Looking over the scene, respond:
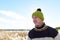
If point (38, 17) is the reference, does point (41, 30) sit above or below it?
below

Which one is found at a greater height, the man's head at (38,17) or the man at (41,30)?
the man's head at (38,17)

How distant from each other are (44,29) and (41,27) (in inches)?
3.1

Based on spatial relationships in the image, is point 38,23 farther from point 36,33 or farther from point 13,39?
point 13,39

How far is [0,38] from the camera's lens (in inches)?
614

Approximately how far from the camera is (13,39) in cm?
1505

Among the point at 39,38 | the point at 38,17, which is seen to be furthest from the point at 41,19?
the point at 39,38

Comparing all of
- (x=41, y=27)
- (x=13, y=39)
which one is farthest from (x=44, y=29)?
(x=13, y=39)

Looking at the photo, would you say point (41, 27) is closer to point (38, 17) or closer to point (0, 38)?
point (38, 17)

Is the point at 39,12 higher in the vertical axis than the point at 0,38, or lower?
higher

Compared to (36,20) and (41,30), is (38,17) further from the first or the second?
(41,30)

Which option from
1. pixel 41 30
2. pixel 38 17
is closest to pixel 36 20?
pixel 38 17

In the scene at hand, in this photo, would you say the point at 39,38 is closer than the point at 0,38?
Yes

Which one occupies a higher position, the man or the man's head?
the man's head

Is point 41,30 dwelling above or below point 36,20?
below
